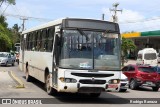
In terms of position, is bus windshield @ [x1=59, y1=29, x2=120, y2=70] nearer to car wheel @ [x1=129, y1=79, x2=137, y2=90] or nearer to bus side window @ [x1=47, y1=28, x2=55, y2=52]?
bus side window @ [x1=47, y1=28, x2=55, y2=52]

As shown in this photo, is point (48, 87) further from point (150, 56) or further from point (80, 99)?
point (150, 56)

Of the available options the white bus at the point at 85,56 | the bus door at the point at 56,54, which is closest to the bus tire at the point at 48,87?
the white bus at the point at 85,56

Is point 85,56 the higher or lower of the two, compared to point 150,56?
higher

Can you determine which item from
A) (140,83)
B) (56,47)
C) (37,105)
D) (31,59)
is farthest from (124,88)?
(37,105)

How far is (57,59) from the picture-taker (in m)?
14.5

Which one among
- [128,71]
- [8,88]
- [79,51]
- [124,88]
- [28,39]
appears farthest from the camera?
[128,71]

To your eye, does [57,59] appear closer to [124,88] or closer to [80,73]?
[80,73]

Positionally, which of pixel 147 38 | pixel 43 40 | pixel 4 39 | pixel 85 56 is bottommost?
pixel 85 56

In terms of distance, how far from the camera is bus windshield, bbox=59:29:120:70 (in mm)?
14078

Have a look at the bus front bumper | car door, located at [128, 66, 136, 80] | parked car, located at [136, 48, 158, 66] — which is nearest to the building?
parked car, located at [136, 48, 158, 66]

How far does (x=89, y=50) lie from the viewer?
14.3 metres

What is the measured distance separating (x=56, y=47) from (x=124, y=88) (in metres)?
6.67

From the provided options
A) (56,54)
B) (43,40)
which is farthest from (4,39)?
(56,54)

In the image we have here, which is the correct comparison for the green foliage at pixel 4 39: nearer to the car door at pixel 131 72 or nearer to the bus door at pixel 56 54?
the car door at pixel 131 72
